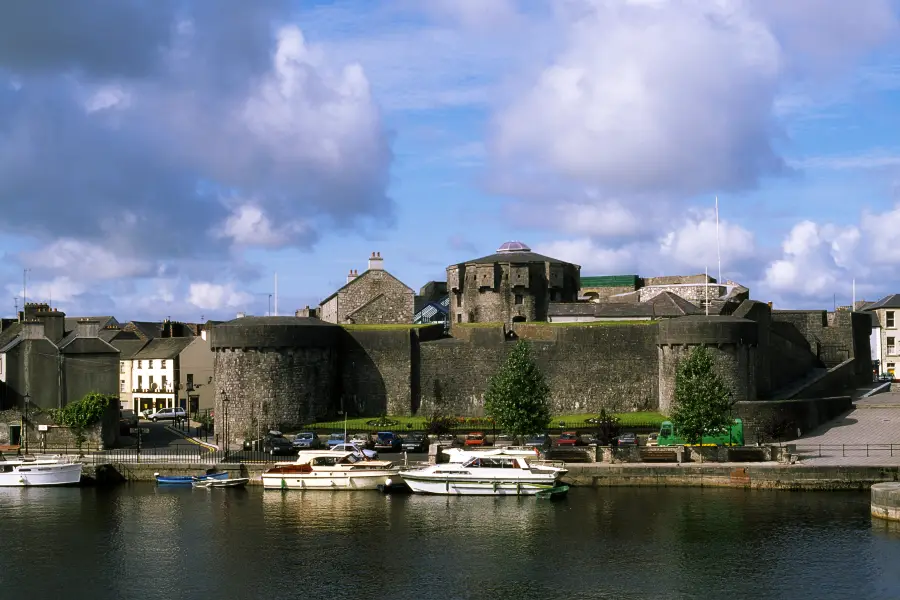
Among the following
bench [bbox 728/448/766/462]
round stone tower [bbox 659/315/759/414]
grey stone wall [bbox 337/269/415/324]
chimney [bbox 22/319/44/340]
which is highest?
grey stone wall [bbox 337/269/415/324]

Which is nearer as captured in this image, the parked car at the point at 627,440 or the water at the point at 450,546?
the water at the point at 450,546

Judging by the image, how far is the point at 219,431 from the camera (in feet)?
181

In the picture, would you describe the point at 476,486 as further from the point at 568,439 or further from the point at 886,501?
the point at 886,501

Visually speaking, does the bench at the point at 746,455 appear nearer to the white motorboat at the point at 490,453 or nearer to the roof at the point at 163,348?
the white motorboat at the point at 490,453

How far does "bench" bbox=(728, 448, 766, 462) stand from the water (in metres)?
3.24

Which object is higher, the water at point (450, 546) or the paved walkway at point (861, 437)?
the paved walkway at point (861, 437)

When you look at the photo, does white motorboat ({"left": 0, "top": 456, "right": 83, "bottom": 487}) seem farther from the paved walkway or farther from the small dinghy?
the paved walkway

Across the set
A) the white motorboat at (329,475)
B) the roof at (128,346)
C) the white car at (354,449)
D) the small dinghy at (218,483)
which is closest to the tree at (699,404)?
the white motorboat at (329,475)

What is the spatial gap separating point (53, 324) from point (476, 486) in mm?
24925

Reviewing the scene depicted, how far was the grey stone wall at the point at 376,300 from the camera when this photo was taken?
2709 inches

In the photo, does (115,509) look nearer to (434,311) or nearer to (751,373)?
(751,373)

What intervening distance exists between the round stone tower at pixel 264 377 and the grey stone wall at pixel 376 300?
43.3ft

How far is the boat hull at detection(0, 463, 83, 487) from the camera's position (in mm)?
46094

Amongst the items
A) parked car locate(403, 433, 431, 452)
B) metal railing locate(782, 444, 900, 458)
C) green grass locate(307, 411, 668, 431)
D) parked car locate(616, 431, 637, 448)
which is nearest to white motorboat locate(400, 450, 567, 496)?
parked car locate(616, 431, 637, 448)
